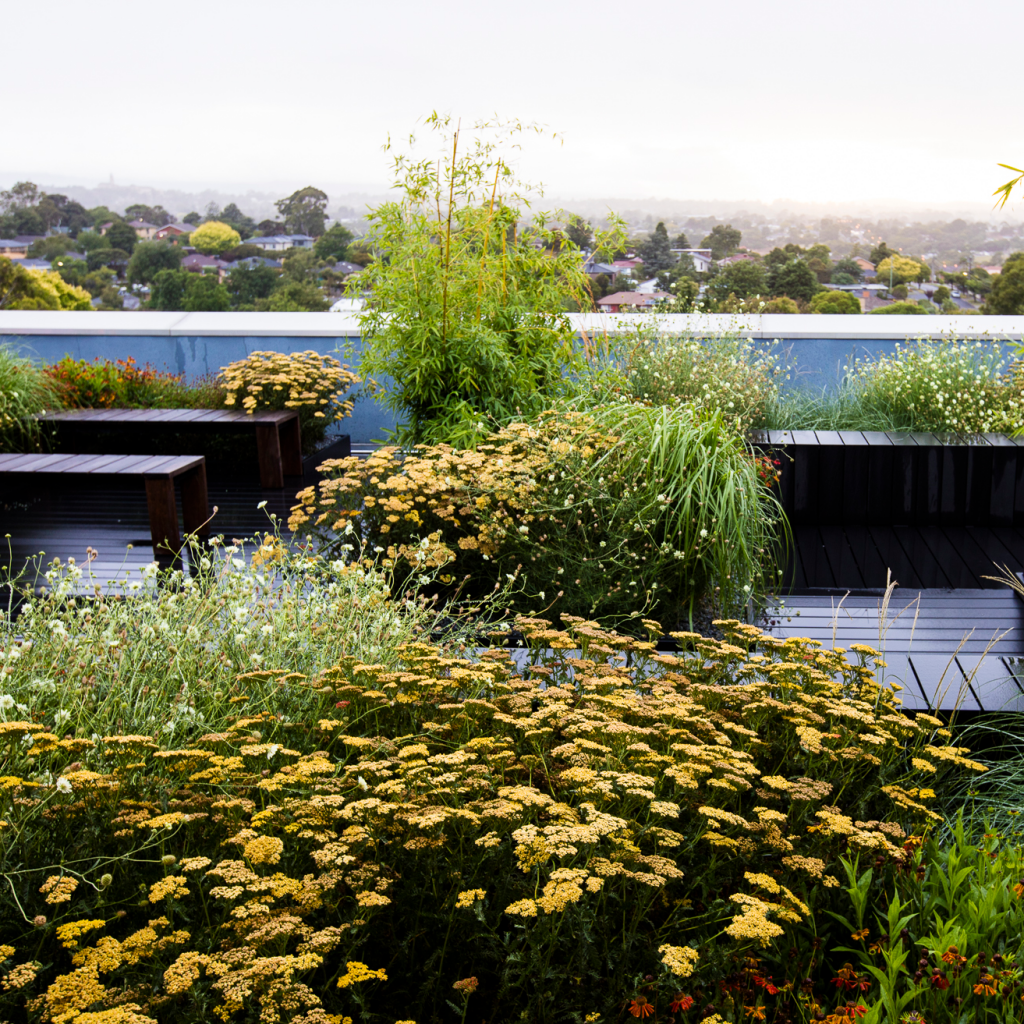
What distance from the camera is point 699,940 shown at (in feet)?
4.89

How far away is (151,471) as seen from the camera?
4195mm

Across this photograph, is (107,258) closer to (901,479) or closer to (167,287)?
(167,287)

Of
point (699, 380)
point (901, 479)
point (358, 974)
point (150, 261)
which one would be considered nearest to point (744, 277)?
point (699, 380)

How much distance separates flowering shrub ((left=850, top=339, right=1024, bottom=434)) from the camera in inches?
197

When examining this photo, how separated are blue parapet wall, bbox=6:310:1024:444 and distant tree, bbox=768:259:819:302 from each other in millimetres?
7242

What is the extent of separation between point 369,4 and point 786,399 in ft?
38.3

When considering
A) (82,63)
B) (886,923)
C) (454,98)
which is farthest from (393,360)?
(82,63)

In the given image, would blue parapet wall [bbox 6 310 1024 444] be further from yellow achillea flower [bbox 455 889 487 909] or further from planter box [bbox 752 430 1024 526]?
yellow achillea flower [bbox 455 889 487 909]

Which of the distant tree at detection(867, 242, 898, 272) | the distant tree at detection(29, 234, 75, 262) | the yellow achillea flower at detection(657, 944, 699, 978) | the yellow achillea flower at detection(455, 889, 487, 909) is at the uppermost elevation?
the distant tree at detection(29, 234, 75, 262)

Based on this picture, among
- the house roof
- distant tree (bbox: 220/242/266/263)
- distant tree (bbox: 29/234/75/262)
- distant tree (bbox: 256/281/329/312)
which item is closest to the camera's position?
the house roof

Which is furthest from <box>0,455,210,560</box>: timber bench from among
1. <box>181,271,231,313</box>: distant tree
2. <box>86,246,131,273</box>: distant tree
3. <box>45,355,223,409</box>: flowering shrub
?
<box>86,246,131,273</box>: distant tree

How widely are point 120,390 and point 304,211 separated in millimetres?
14627

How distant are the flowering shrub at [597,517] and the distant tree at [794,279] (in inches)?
518

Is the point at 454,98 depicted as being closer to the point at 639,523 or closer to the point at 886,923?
the point at 639,523
